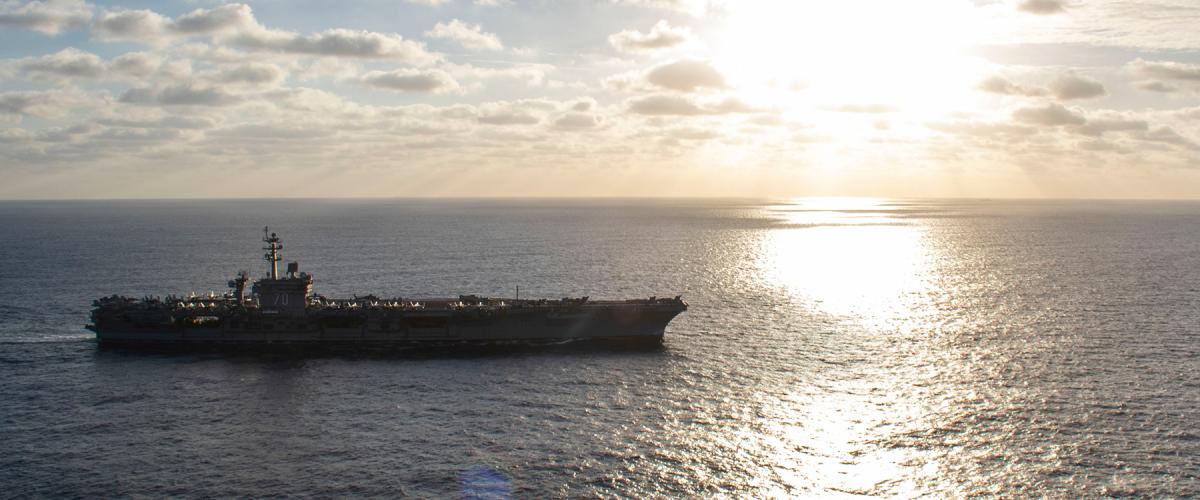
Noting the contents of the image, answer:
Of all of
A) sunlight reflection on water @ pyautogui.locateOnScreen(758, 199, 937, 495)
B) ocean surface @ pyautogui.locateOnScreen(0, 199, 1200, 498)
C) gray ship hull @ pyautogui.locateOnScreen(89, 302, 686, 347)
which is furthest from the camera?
gray ship hull @ pyautogui.locateOnScreen(89, 302, 686, 347)

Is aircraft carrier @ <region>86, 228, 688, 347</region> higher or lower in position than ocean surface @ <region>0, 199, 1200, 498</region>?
higher

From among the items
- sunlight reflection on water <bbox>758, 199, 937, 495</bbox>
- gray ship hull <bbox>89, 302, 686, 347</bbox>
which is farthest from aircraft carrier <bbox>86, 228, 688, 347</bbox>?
sunlight reflection on water <bbox>758, 199, 937, 495</bbox>

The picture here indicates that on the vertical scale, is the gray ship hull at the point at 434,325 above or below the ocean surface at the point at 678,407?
above

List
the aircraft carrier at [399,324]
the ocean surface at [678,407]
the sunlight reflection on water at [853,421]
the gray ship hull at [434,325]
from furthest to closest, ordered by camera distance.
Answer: the gray ship hull at [434,325]
the aircraft carrier at [399,324]
the sunlight reflection on water at [853,421]
the ocean surface at [678,407]

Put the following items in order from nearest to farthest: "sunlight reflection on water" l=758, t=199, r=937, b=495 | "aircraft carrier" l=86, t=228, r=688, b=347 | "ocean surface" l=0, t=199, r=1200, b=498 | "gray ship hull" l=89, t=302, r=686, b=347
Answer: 1. "ocean surface" l=0, t=199, r=1200, b=498
2. "sunlight reflection on water" l=758, t=199, r=937, b=495
3. "aircraft carrier" l=86, t=228, r=688, b=347
4. "gray ship hull" l=89, t=302, r=686, b=347

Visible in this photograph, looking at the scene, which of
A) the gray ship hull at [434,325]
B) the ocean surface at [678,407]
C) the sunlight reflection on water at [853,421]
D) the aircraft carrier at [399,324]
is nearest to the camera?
the ocean surface at [678,407]

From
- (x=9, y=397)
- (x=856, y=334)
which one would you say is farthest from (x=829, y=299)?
(x=9, y=397)

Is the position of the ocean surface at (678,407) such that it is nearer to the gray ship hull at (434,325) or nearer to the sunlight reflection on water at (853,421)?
the sunlight reflection on water at (853,421)

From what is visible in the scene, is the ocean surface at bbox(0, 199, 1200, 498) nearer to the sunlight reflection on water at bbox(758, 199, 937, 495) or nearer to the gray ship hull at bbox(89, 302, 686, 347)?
the sunlight reflection on water at bbox(758, 199, 937, 495)

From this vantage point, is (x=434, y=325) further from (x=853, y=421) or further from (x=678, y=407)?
(x=853, y=421)

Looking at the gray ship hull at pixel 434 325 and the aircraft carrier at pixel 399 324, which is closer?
the aircraft carrier at pixel 399 324

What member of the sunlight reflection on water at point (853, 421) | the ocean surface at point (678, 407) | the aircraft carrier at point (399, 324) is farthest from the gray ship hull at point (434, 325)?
the sunlight reflection on water at point (853, 421)

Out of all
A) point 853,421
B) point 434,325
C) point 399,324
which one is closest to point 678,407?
point 853,421
